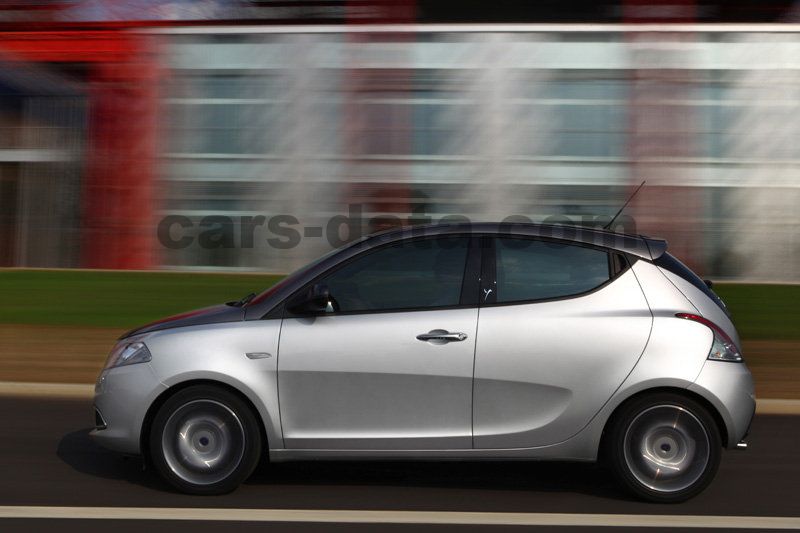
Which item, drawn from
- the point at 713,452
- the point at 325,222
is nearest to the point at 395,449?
the point at 713,452

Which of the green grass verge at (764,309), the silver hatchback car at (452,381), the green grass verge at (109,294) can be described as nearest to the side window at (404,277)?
the silver hatchback car at (452,381)

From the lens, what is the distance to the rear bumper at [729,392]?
5676mm

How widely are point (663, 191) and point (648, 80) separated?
1.70 metres

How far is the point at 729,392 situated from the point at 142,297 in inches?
402

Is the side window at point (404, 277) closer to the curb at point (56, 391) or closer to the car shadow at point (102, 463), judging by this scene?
the car shadow at point (102, 463)

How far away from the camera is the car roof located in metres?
6.00

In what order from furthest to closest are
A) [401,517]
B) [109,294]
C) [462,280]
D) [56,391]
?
1. [109,294]
2. [56,391]
3. [462,280]
4. [401,517]

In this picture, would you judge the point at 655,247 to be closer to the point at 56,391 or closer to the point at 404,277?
the point at 404,277

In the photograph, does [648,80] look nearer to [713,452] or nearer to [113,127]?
[113,127]

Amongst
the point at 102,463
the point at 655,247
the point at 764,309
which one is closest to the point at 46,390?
the point at 102,463

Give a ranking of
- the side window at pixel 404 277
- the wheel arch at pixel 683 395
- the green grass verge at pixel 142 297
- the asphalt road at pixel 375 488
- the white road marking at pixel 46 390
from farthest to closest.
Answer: the green grass verge at pixel 142 297
the white road marking at pixel 46 390
the side window at pixel 404 277
the wheel arch at pixel 683 395
the asphalt road at pixel 375 488

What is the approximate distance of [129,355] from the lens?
5898 mm

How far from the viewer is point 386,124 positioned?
51.9ft

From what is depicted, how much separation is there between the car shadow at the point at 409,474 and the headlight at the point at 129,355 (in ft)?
1.91
